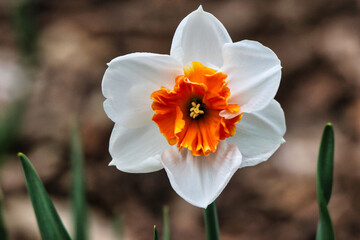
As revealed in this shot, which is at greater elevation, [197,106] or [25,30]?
[25,30]

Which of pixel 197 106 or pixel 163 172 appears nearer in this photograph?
pixel 197 106

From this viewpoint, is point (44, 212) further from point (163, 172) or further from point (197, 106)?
point (163, 172)

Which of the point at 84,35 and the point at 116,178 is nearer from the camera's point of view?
the point at 116,178

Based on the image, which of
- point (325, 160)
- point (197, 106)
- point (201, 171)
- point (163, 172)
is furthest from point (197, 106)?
point (163, 172)

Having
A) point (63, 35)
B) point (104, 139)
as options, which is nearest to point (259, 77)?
point (104, 139)

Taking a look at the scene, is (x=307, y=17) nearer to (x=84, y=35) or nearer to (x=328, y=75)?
(x=328, y=75)

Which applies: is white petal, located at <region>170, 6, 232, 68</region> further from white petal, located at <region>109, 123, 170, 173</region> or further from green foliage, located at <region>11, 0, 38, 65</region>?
green foliage, located at <region>11, 0, 38, 65</region>

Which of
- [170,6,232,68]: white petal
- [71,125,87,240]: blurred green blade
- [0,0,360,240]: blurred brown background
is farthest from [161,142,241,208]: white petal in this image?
[0,0,360,240]: blurred brown background

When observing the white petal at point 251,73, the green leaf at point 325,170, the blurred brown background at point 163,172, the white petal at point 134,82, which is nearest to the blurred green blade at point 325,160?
the green leaf at point 325,170
